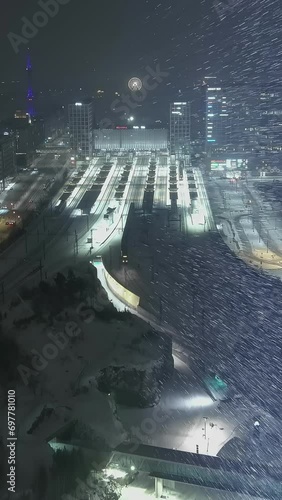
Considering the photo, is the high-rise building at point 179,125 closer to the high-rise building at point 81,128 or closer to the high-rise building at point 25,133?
the high-rise building at point 81,128

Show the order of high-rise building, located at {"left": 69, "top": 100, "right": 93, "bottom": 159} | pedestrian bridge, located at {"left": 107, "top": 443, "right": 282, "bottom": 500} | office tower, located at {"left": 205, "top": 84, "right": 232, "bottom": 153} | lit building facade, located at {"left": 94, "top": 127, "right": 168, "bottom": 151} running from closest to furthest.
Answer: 1. pedestrian bridge, located at {"left": 107, "top": 443, "right": 282, "bottom": 500}
2. office tower, located at {"left": 205, "top": 84, "right": 232, "bottom": 153}
3. high-rise building, located at {"left": 69, "top": 100, "right": 93, "bottom": 159}
4. lit building facade, located at {"left": 94, "top": 127, "right": 168, "bottom": 151}

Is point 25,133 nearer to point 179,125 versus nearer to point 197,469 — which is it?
point 179,125

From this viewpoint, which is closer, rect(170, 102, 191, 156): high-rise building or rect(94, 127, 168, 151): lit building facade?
rect(170, 102, 191, 156): high-rise building

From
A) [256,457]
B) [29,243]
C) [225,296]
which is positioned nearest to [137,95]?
[29,243]

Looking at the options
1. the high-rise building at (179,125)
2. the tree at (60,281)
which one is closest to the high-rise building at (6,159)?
the high-rise building at (179,125)

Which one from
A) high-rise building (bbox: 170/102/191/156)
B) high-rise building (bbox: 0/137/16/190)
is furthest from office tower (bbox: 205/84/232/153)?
high-rise building (bbox: 0/137/16/190)

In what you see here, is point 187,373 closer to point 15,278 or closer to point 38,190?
point 15,278

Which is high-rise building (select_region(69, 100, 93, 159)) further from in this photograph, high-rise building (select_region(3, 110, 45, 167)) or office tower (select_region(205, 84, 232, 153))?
office tower (select_region(205, 84, 232, 153))
